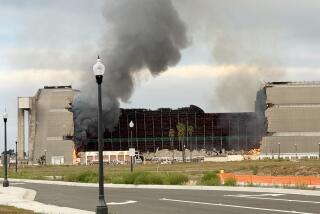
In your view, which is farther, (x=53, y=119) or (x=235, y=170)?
(x=53, y=119)

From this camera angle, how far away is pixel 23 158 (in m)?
189

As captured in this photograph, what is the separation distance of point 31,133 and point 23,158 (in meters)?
8.52

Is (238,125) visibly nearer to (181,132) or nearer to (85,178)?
(181,132)

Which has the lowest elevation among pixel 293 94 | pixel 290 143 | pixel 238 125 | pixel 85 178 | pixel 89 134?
pixel 85 178

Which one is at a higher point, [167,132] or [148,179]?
[167,132]

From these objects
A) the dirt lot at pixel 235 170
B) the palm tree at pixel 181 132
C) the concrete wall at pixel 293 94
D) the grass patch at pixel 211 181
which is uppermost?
the concrete wall at pixel 293 94

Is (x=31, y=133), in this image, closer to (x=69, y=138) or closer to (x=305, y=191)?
(x=69, y=138)

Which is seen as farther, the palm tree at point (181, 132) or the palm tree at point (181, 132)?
the palm tree at point (181, 132)

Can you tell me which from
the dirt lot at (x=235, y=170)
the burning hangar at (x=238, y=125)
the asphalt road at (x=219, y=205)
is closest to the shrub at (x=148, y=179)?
the dirt lot at (x=235, y=170)

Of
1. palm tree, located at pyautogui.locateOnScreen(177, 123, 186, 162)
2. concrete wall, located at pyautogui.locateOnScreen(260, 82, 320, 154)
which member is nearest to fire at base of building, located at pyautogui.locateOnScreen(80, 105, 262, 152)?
palm tree, located at pyautogui.locateOnScreen(177, 123, 186, 162)

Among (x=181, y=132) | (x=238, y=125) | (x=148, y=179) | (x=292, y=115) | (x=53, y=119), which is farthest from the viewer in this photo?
(x=238, y=125)

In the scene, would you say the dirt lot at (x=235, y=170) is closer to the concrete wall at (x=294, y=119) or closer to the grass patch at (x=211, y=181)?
the grass patch at (x=211, y=181)

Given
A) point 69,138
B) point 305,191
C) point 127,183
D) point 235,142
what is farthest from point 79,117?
point 305,191

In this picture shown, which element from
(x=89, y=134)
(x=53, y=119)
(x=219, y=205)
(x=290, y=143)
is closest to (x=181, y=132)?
(x=89, y=134)
